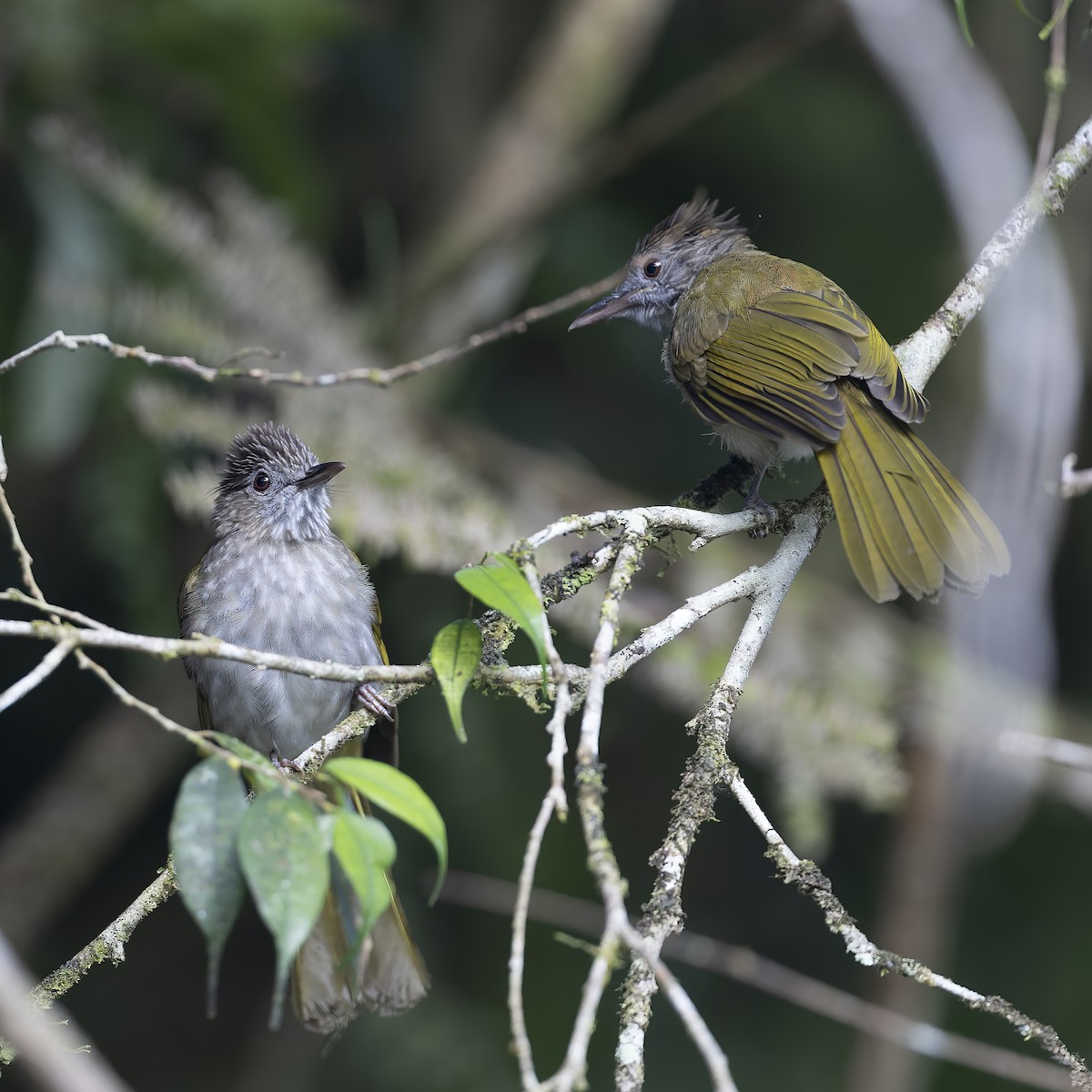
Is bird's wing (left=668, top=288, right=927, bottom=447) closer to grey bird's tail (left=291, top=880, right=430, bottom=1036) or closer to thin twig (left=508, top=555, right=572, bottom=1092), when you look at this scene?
thin twig (left=508, top=555, right=572, bottom=1092)

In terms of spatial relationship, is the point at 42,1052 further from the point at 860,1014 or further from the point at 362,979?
the point at 860,1014

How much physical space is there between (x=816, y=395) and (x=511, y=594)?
4.45 ft

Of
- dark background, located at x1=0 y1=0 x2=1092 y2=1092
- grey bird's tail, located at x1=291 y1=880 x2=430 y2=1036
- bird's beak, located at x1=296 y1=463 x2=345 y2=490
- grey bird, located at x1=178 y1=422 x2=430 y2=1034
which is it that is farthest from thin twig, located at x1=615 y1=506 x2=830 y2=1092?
dark background, located at x1=0 y1=0 x2=1092 y2=1092

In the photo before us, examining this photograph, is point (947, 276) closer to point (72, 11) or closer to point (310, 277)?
point (310, 277)

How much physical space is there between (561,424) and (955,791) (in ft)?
7.56

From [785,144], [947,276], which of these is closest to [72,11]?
[785,144]

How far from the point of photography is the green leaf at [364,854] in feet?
4.81

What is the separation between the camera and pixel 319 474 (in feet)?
11.5

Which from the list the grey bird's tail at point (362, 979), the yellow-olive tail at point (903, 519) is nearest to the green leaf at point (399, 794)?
the yellow-olive tail at point (903, 519)

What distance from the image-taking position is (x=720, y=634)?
455cm

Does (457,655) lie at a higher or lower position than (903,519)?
lower

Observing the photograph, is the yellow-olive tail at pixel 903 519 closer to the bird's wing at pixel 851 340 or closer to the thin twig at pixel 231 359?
the bird's wing at pixel 851 340

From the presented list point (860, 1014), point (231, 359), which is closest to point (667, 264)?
point (231, 359)

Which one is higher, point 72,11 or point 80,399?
point 72,11
